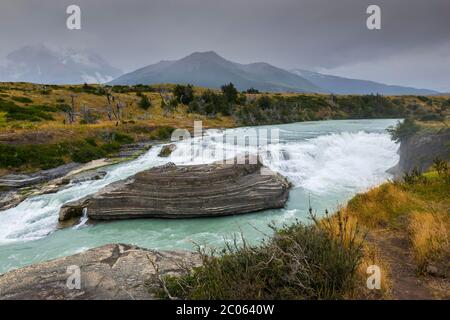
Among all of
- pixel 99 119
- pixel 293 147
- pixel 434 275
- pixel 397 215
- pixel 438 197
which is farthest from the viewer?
pixel 99 119

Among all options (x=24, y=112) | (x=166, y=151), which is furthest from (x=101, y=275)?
(x=24, y=112)

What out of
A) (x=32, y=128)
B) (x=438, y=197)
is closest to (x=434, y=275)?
(x=438, y=197)

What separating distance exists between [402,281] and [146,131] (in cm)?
4211

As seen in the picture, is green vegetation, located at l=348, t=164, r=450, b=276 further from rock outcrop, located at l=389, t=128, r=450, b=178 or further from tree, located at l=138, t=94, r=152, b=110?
tree, located at l=138, t=94, r=152, b=110

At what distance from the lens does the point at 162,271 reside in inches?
263

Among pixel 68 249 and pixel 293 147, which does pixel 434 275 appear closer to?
pixel 68 249

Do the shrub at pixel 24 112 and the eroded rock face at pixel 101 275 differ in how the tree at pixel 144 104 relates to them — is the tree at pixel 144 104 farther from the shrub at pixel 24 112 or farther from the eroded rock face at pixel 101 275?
the eroded rock face at pixel 101 275

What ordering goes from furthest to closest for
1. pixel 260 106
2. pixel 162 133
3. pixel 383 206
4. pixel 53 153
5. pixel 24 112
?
pixel 260 106 → pixel 162 133 → pixel 24 112 → pixel 53 153 → pixel 383 206

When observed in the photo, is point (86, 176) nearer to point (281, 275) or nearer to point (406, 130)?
point (281, 275)

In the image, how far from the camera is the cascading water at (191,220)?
45.2 feet

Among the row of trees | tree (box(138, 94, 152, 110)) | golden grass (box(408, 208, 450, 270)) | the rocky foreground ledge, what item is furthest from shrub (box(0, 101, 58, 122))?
golden grass (box(408, 208, 450, 270))

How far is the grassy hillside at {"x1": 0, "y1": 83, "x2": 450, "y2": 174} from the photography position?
30.2 m

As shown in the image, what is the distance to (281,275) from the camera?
482 centimetres

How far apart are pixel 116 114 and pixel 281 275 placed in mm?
56539
